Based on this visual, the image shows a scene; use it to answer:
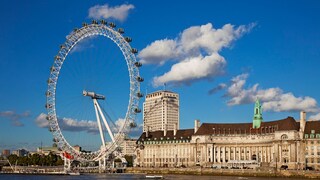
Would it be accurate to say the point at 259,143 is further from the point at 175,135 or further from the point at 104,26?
the point at 104,26

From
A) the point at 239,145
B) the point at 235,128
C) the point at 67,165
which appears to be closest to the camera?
the point at 239,145

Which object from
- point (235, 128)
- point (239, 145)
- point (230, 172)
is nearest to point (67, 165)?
point (239, 145)

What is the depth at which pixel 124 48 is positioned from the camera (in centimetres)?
9706

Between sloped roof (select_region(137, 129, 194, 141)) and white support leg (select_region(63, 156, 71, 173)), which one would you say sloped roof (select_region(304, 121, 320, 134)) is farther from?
white support leg (select_region(63, 156, 71, 173))

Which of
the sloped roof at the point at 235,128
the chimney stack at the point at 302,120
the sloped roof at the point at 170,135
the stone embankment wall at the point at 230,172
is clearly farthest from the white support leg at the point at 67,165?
the chimney stack at the point at 302,120

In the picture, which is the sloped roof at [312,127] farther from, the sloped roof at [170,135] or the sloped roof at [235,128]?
the sloped roof at [170,135]

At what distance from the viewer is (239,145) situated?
411 ft

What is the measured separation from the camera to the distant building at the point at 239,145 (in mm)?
109750

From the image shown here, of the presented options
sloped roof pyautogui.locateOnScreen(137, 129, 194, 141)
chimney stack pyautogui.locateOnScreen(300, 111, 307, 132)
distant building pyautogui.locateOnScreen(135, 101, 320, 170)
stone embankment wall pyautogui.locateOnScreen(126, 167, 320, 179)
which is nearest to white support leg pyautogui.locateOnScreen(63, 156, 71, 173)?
stone embankment wall pyautogui.locateOnScreen(126, 167, 320, 179)

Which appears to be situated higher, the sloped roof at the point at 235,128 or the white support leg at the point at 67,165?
the sloped roof at the point at 235,128

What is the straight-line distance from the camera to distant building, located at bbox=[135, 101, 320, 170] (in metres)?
110

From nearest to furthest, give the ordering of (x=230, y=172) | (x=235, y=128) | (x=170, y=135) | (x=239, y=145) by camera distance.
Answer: (x=230, y=172), (x=239, y=145), (x=235, y=128), (x=170, y=135)

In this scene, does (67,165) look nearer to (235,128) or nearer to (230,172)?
(235,128)

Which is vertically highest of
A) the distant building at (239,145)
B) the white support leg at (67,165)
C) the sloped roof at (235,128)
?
the sloped roof at (235,128)
